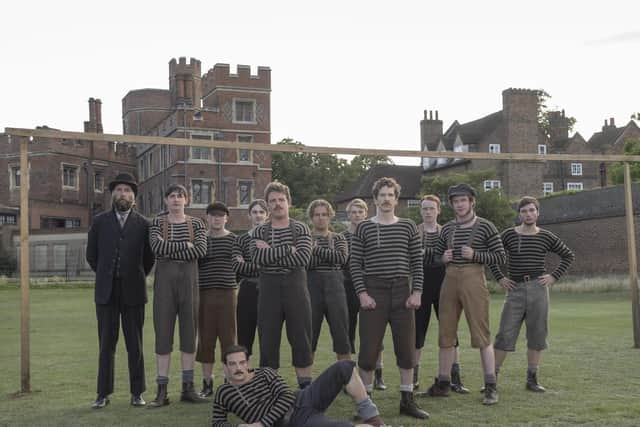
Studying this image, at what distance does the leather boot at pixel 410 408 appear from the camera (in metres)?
6.64

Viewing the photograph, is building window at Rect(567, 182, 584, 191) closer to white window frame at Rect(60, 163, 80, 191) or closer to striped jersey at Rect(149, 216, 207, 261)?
white window frame at Rect(60, 163, 80, 191)

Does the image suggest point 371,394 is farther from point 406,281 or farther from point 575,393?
point 575,393

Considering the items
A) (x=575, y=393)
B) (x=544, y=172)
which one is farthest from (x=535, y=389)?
(x=544, y=172)

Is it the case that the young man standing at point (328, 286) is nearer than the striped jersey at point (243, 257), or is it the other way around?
the young man standing at point (328, 286)

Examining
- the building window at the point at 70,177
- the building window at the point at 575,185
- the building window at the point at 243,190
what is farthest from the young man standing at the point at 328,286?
the building window at the point at 575,185

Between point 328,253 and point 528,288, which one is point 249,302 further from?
point 528,288

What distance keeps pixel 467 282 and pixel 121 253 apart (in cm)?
348

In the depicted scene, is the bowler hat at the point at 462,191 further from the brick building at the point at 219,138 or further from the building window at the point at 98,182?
the building window at the point at 98,182

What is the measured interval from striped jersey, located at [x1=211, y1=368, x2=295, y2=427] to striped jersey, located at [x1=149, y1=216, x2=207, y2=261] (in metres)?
1.94

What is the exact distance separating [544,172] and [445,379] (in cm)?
5598

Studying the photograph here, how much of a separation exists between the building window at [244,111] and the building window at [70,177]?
1477 centimetres

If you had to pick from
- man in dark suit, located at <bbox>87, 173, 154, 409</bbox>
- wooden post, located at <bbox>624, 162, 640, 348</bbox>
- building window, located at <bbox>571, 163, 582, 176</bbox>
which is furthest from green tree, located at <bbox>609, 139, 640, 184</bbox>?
man in dark suit, located at <bbox>87, 173, 154, 409</bbox>

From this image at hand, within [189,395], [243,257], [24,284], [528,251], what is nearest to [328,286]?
[243,257]

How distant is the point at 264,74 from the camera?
52188mm
